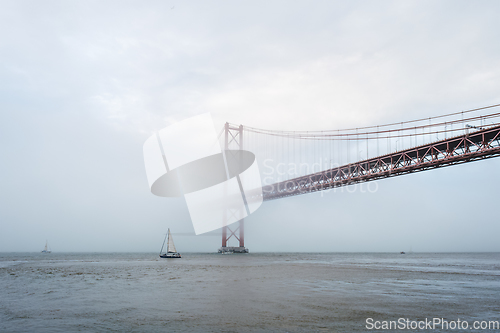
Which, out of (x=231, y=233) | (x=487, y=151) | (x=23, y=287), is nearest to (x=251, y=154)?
(x=231, y=233)

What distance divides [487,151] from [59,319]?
3136 cm

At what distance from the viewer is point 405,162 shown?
35.9 meters

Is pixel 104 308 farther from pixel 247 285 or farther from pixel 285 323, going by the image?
pixel 247 285

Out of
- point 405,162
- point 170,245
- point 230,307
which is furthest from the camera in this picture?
point 170,245

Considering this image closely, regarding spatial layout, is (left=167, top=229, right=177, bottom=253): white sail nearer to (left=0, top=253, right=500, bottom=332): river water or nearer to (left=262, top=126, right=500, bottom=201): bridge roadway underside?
(left=262, top=126, right=500, bottom=201): bridge roadway underside

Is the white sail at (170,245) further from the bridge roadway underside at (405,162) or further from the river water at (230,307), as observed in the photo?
the river water at (230,307)

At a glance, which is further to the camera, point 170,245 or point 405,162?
point 170,245

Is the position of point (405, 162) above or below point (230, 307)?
above

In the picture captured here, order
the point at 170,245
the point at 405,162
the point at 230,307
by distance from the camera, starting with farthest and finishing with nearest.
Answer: the point at 170,245
the point at 405,162
the point at 230,307

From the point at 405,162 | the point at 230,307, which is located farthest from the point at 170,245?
the point at 230,307

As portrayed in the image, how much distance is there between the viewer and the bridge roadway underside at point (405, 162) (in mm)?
28562

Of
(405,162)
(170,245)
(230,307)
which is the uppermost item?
(405,162)

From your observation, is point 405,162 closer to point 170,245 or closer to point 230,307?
point 230,307

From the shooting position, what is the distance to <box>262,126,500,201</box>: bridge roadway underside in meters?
28.6
